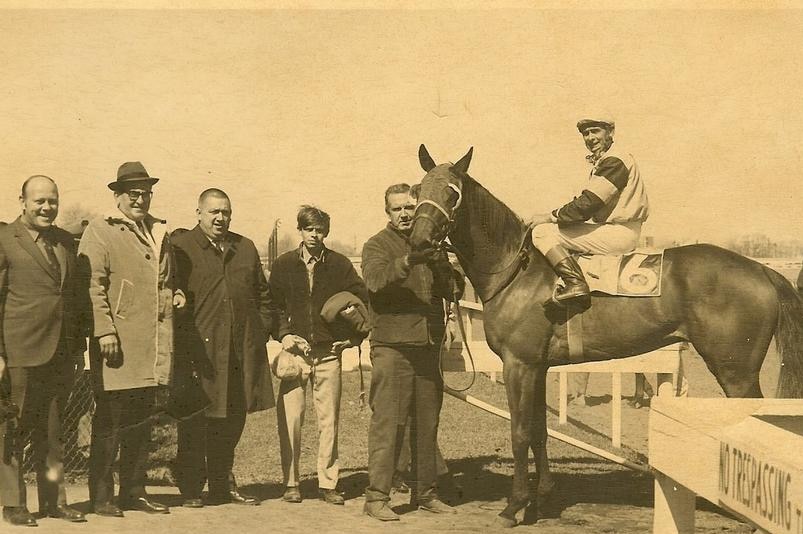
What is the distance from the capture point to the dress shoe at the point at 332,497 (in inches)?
252

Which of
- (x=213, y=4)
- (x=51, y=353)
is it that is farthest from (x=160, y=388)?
(x=213, y=4)

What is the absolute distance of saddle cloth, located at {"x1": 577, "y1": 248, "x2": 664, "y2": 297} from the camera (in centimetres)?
621

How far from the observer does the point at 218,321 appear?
641 cm

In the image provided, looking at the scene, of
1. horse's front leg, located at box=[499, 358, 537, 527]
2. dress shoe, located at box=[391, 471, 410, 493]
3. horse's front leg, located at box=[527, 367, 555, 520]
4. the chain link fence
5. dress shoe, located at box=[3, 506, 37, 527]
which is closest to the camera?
dress shoe, located at box=[3, 506, 37, 527]

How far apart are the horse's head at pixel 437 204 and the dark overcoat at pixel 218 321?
1.33 meters

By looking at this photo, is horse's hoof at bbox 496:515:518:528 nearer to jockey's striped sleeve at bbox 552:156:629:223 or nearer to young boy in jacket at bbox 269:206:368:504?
young boy in jacket at bbox 269:206:368:504

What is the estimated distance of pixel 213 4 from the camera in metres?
7.88

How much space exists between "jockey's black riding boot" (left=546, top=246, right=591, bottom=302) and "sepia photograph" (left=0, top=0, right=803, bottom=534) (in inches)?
0.9

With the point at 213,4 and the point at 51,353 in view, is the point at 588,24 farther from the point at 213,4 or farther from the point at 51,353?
the point at 51,353

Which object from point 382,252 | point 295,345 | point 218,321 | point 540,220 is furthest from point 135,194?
point 540,220

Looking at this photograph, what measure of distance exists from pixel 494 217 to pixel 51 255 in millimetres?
2805

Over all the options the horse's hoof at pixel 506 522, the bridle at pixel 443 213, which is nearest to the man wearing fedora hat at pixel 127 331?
the bridle at pixel 443 213

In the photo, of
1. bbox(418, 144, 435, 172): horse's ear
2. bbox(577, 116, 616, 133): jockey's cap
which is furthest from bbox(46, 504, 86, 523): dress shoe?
bbox(577, 116, 616, 133): jockey's cap

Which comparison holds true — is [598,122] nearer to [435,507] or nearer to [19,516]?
[435,507]
